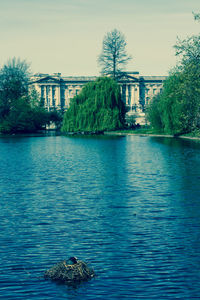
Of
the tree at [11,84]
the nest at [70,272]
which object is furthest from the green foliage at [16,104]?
the nest at [70,272]

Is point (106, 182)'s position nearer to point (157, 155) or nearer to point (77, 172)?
point (77, 172)

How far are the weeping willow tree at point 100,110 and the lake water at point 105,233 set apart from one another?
2756 inches

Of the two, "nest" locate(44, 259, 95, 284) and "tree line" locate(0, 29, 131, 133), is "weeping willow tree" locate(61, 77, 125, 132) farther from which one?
"nest" locate(44, 259, 95, 284)

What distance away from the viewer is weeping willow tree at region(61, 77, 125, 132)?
342 ft

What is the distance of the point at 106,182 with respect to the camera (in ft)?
101

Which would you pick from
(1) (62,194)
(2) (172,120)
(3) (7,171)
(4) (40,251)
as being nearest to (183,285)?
(4) (40,251)

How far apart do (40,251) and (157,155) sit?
36.6 metres

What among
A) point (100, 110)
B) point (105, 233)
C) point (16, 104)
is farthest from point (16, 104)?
point (105, 233)

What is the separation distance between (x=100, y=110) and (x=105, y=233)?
86913 mm

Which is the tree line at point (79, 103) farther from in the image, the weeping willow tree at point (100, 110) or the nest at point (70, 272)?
the nest at point (70, 272)

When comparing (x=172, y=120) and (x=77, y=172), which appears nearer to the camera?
(x=77, y=172)

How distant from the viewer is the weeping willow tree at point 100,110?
104312 millimetres

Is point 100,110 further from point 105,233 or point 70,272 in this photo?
point 70,272

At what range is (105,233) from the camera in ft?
57.6
